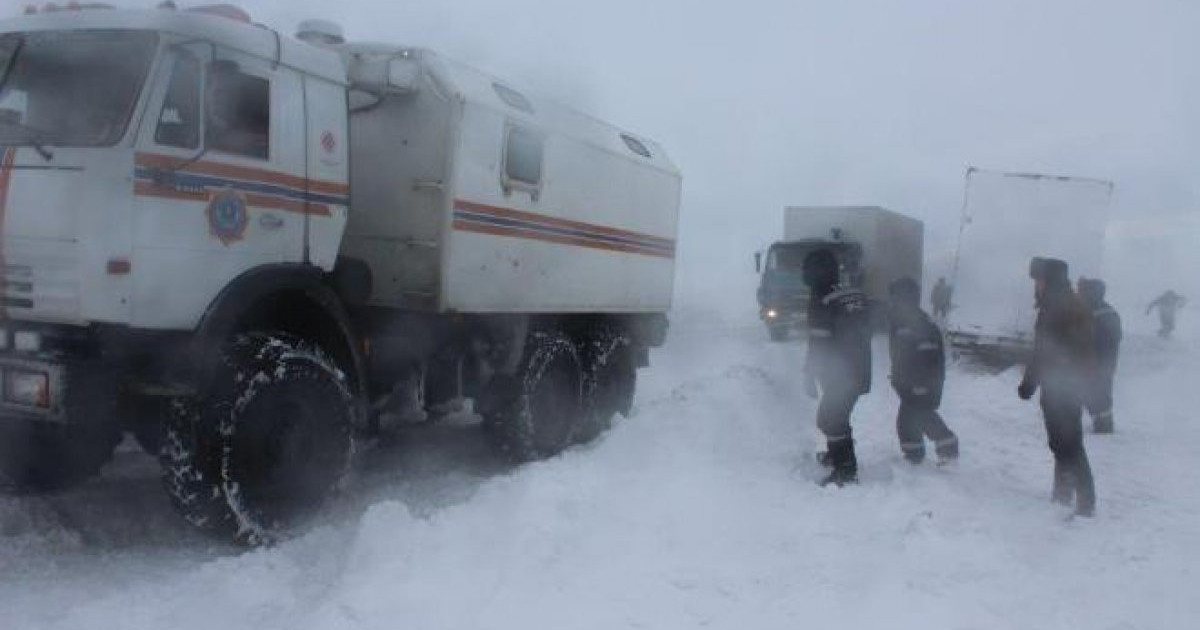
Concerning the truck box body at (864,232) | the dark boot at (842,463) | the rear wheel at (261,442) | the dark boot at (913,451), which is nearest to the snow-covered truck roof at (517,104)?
the rear wheel at (261,442)

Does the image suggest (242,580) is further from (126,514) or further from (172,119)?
(172,119)

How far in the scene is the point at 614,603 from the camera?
393cm

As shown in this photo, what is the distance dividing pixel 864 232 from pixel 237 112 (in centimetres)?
1798

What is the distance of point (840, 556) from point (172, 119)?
402cm

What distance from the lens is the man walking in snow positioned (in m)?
24.5

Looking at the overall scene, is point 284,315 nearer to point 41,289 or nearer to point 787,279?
point 41,289

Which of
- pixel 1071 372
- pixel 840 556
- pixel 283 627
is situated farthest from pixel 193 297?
pixel 1071 372

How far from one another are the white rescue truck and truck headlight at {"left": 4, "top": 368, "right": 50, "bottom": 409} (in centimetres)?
2

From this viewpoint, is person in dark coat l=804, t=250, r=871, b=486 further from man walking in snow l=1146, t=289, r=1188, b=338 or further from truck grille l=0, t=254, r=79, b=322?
man walking in snow l=1146, t=289, r=1188, b=338

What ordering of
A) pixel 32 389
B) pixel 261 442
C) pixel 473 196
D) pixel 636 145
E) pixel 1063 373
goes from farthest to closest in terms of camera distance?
pixel 636 145
pixel 473 196
pixel 1063 373
pixel 261 442
pixel 32 389

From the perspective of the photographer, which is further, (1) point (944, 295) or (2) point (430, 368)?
(1) point (944, 295)

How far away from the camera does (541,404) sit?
7703mm

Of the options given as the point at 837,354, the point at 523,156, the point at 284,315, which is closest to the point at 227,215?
the point at 284,315

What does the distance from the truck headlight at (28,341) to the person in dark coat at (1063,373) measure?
19.9 ft
